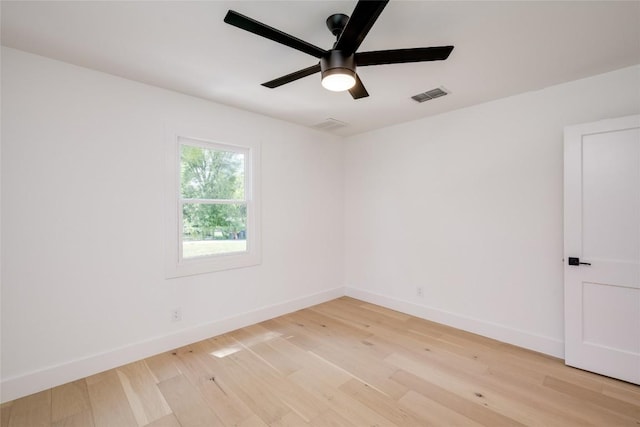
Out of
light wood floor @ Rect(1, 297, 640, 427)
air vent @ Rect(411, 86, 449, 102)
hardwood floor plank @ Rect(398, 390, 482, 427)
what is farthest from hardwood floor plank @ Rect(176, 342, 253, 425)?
air vent @ Rect(411, 86, 449, 102)

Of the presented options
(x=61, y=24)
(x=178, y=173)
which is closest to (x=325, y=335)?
(x=178, y=173)

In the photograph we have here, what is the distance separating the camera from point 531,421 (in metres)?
1.88

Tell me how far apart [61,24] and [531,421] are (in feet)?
12.9

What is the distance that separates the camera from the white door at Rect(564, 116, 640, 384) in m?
2.29

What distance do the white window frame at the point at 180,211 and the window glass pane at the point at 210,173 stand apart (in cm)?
6

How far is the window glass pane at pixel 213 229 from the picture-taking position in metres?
3.03

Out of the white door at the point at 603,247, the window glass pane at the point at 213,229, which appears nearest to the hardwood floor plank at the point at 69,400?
the window glass pane at the point at 213,229

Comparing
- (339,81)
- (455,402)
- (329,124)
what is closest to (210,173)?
(329,124)

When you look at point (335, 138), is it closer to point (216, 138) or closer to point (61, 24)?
point (216, 138)

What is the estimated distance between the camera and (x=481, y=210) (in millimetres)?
3191

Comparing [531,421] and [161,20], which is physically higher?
[161,20]

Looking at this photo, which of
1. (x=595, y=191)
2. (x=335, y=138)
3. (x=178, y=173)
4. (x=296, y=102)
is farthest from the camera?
(x=335, y=138)

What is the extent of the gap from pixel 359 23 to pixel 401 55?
0.40 meters

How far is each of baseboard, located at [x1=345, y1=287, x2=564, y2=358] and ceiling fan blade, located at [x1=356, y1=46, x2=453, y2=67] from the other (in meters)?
2.73
